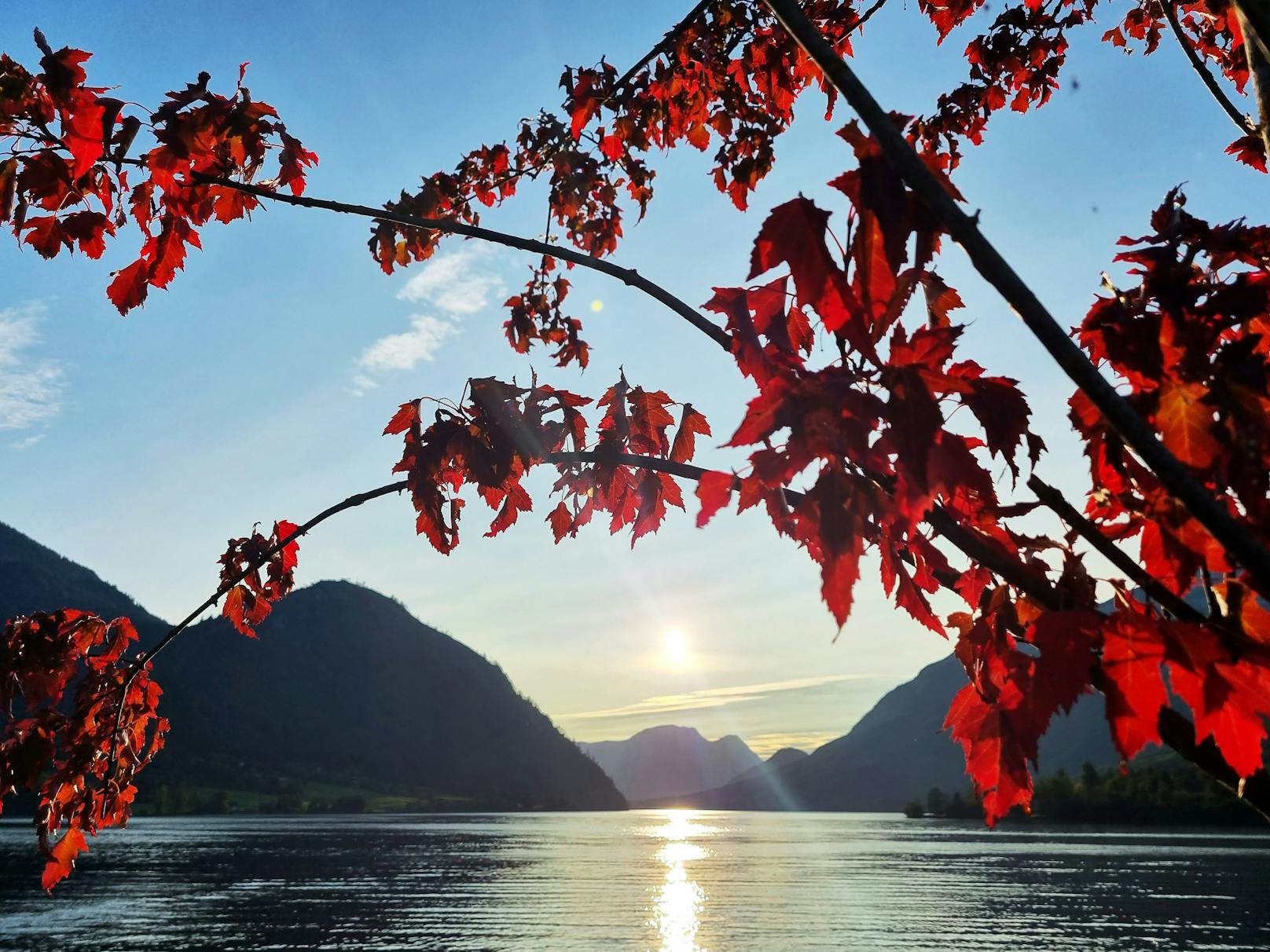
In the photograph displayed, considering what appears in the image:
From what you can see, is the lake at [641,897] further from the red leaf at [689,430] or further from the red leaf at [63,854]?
the red leaf at [689,430]

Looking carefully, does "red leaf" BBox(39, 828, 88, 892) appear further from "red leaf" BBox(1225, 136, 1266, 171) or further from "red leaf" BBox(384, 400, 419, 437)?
"red leaf" BBox(1225, 136, 1266, 171)

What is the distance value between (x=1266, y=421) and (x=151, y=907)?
8679 cm

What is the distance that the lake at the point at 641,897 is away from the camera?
182 ft

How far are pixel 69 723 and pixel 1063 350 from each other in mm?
3856

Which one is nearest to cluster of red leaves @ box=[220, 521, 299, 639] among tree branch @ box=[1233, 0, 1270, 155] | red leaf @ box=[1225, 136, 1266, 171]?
tree branch @ box=[1233, 0, 1270, 155]

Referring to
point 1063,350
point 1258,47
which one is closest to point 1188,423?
point 1063,350

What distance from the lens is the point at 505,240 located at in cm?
270

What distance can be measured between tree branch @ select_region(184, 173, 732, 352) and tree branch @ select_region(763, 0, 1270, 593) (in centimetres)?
83

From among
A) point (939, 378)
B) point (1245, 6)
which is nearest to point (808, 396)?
point (939, 378)

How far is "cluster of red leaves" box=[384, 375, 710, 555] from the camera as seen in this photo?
312cm

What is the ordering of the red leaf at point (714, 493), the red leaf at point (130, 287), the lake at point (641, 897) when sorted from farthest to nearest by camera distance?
the lake at point (641, 897)
the red leaf at point (130, 287)
the red leaf at point (714, 493)

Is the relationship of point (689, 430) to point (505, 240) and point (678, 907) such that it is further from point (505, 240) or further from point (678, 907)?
point (678, 907)

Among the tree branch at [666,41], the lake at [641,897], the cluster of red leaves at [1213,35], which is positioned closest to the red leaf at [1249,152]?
the cluster of red leaves at [1213,35]

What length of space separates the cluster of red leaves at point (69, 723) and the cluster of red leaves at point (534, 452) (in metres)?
1.62
